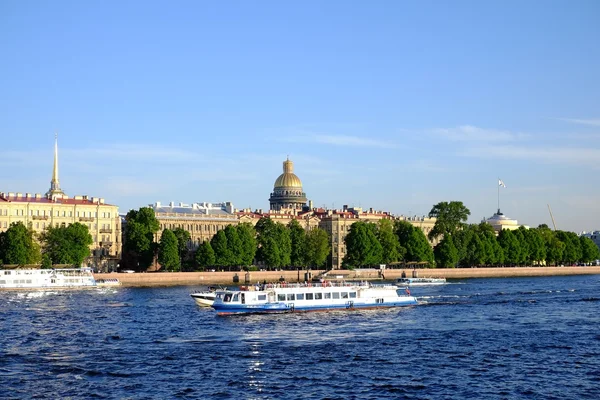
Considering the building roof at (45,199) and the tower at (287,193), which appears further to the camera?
the tower at (287,193)

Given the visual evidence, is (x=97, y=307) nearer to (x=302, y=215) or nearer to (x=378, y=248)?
(x=378, y=248)

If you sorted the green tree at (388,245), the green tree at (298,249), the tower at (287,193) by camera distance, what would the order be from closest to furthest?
1. the green tree at (298,249)
2. the green tree at (388,245)
3. the tower at (287,193)

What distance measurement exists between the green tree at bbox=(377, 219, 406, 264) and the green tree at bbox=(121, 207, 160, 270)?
2718cm

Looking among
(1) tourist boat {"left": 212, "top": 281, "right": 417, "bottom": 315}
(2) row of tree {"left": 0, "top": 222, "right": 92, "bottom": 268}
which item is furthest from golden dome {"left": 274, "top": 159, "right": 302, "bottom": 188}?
(1) tourist boat {"left": 212, "top": 281, "right": 417, "bottom": 315}

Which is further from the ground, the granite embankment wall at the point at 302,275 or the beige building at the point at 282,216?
the beige building at the point at 282,216

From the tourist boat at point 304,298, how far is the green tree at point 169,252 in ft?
133

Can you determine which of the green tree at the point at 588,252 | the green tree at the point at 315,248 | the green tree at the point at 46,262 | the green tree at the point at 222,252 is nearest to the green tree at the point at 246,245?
the green tree at the point at 222,252

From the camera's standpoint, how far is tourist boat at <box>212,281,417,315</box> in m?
56.8

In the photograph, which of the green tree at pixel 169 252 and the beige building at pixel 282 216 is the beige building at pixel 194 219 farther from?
the green tree at pixel 169 252

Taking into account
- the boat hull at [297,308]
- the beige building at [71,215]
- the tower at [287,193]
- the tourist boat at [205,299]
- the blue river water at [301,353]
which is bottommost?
the blue river water at [301,353]

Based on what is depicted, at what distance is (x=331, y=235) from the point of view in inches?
5108

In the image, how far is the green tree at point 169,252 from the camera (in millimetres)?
100250

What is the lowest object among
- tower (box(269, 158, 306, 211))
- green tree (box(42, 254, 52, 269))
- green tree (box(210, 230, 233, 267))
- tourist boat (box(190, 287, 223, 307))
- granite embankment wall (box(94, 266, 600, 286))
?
tourist boat (box(190, 287, 223, 307))

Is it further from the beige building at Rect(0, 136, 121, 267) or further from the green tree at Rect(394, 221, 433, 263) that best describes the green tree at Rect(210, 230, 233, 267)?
the green tree at Rect(394, 221, 433, 263)
